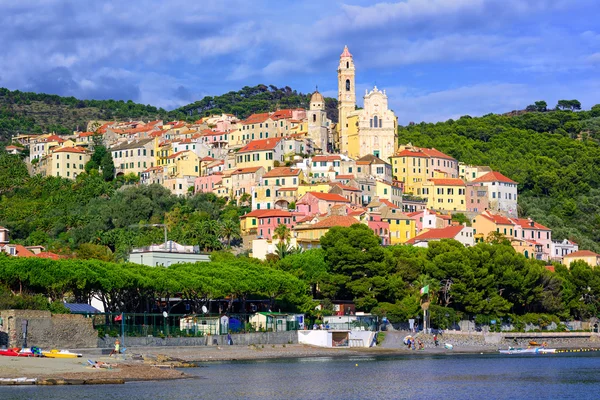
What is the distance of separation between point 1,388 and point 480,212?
275 feet

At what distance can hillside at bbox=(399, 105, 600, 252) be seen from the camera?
131875 mm

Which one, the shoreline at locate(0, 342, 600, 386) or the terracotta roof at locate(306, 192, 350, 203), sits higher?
the terracotta roof at locate(306, 192, 350, 203)

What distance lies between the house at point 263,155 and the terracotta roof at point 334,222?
71.4 ft

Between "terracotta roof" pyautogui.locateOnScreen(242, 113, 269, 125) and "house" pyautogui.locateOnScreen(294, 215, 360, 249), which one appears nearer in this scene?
"house" pyautogui.locateOnScreen(294, 215, 360, 249)

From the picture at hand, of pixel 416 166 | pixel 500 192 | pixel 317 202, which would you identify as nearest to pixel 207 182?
pixel 317 202

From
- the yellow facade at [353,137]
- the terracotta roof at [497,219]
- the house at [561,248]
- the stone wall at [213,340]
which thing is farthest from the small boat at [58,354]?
the yellow facade at [353,137]

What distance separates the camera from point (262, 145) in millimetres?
125000

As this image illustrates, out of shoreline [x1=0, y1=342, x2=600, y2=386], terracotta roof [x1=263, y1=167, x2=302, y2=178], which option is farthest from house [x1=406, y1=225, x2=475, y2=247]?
shoreline [x1=0, y1=342, x2=600, y2=386]

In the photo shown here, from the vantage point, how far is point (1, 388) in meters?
46.7

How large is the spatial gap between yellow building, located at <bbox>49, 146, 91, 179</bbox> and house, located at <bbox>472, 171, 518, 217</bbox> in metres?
50.0

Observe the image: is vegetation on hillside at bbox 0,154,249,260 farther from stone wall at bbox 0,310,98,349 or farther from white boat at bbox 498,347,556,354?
stone wall at bbox 0,310,98,349

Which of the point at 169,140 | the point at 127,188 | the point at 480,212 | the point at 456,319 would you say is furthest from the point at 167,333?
the point at 169,140

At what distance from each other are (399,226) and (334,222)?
1318 cm

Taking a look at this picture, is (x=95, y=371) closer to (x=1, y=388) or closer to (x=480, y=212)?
(x=1, y=388)
